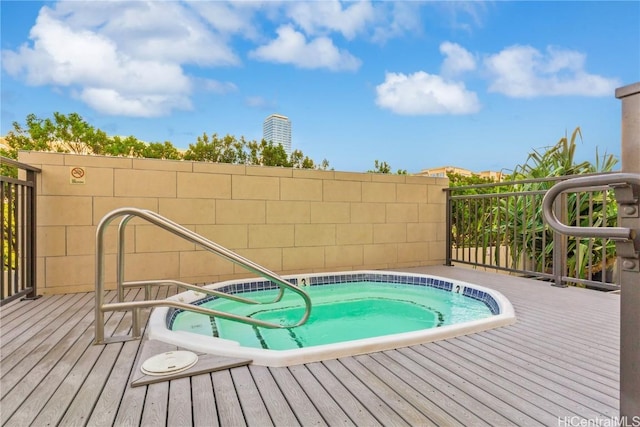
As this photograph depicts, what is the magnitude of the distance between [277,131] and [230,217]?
357 inches

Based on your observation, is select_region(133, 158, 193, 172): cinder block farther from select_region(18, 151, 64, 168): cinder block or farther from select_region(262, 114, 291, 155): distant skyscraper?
select_region(262, 114, 291, 155): distant skyscraper

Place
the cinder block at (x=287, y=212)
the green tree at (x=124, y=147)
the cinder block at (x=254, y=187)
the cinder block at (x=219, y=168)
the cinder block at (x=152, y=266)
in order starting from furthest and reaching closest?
1. the green tree at (x=124, y=147)
2. the cinder block at (x=287, y=212)
3. the cinder block at (x=254, y=187)
4. the cinder block at (x=219, y=168)
5. the cinder block at (x=152, y=266)

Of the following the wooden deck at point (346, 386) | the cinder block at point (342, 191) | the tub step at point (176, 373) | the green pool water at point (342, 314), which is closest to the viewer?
the wooden deck at point (346, 386)

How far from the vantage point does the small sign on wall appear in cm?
344

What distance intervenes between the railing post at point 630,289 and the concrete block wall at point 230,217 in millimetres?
3643

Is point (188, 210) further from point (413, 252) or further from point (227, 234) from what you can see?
point (413, 252)

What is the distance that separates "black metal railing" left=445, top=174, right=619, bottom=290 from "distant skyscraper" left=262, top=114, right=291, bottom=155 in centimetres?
822

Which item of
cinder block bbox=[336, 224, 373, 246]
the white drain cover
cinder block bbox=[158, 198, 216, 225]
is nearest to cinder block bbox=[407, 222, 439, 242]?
cinder block bbox=[336, 224, 373, 246]

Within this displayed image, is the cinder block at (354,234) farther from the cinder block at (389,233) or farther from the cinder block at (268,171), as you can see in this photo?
the cinder block at (268,171)

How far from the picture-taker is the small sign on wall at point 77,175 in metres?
3.44

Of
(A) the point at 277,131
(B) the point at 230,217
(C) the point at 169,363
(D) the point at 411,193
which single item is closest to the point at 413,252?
(D) the point at 411,193

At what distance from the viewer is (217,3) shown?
328 inches

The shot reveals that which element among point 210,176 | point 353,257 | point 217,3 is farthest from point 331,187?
point 217,3

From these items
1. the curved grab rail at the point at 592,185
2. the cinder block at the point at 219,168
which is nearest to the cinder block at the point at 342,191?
the cinder block at the point at 219,168
